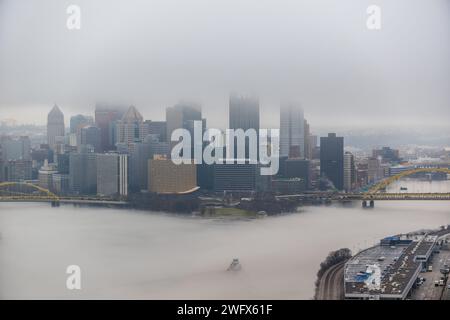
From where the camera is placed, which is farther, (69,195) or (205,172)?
(69,195)

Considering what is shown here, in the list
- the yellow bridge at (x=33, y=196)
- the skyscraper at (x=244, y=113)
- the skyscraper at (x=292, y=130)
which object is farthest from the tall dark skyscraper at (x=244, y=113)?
the yellow bridge at (x=33, y=196)

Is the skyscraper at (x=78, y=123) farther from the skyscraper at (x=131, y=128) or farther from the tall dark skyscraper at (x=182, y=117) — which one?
the tall dark skyscraper at (x=182, y=117)

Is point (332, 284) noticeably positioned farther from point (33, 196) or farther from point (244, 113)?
point (33, 196)

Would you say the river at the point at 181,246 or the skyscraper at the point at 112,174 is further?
the skyscraper at the point at 112,174
